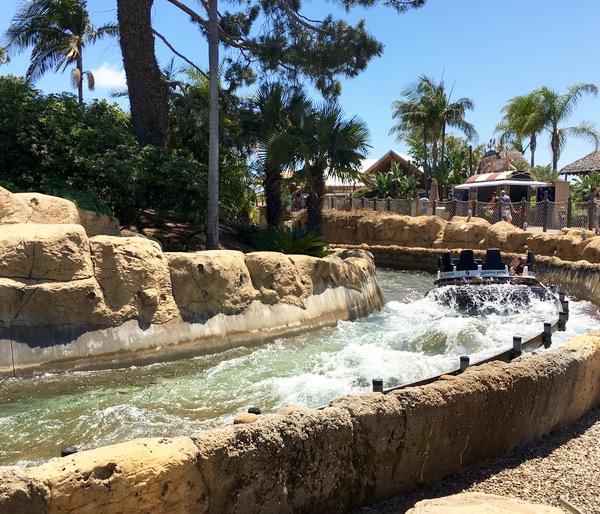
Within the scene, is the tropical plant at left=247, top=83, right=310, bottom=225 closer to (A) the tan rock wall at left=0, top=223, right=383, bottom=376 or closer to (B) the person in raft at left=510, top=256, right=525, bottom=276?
(A) the tan rock wall at left=0, top=223, right=383, bottom=376

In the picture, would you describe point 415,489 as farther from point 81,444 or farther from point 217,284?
point 217,284

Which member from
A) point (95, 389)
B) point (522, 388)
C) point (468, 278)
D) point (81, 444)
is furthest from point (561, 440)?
point (468, 278)

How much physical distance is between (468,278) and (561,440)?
9.45 metres

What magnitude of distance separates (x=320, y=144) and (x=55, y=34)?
22.4 m

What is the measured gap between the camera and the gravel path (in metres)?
4.27

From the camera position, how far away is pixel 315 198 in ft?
56.9

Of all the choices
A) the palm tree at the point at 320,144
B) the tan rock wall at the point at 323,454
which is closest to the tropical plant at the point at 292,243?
the palm tree at the point at 320,144

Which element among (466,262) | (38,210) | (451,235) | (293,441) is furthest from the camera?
(451,235)

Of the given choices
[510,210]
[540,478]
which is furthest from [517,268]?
[540,478]

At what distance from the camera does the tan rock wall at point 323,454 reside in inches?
124

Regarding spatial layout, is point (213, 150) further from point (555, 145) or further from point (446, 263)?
point (555, 145)

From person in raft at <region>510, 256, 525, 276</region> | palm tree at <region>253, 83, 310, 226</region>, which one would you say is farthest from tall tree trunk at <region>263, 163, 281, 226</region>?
person in raft at <region>510, 256, 525, 276</region>

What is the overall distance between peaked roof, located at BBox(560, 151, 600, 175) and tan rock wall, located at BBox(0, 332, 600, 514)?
34.9 meters

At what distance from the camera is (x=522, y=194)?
32.2 m
